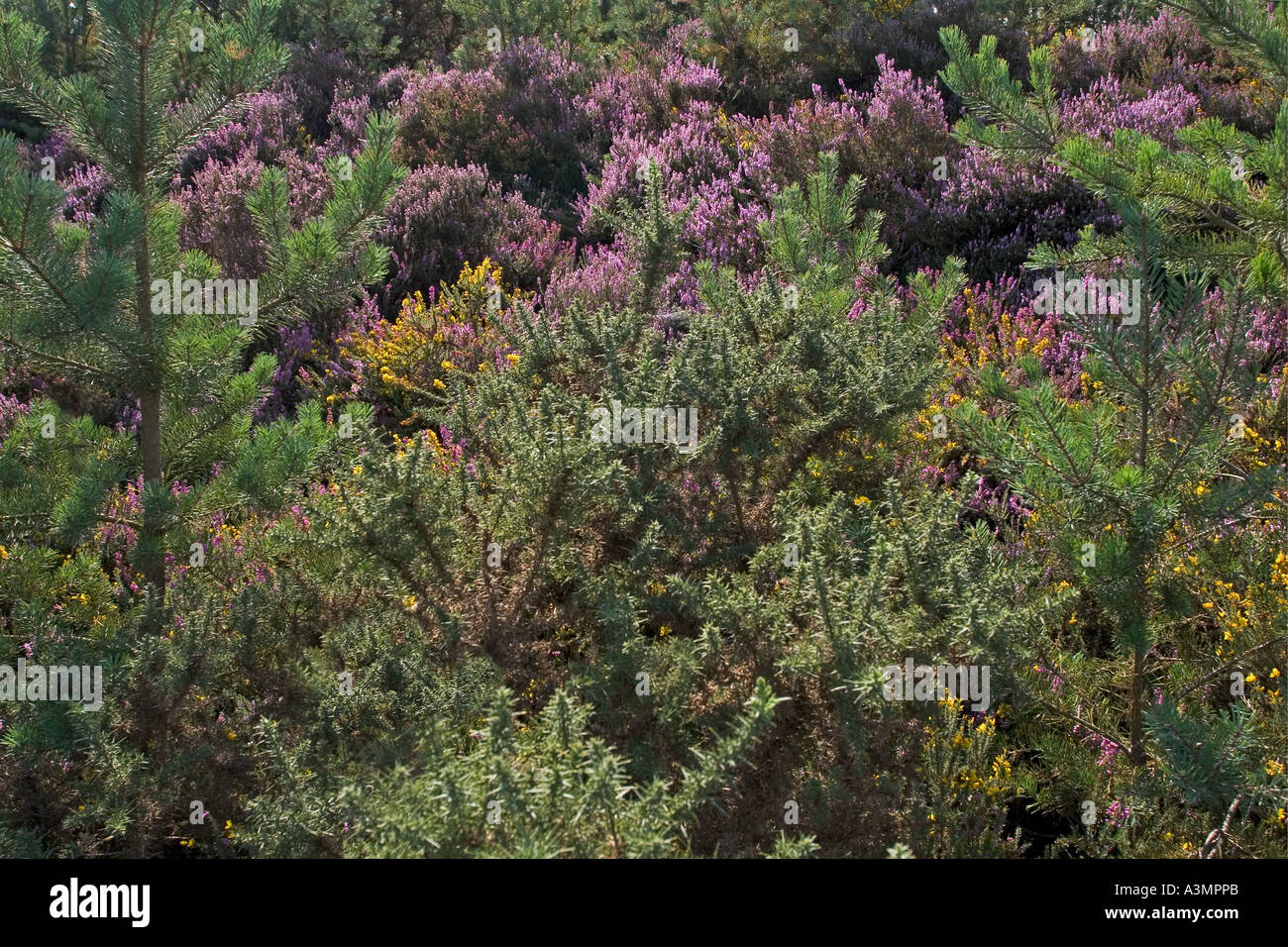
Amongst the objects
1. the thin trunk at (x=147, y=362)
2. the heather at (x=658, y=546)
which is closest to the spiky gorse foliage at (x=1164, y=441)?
the heather at (x=658, y=546)

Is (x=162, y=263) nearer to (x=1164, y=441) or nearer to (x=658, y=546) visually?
(x=658, y=546)

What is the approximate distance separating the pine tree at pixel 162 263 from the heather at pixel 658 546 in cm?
2

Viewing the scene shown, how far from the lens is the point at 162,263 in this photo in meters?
3.70

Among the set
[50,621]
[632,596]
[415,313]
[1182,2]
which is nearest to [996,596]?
[632,596]

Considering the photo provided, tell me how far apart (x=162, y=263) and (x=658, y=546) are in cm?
211

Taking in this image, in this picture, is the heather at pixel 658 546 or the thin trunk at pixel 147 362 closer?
the heather at pixel 658 546

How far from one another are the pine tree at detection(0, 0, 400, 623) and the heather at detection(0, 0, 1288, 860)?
0.6 inches

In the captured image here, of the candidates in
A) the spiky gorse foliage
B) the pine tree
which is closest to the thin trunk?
the pine tree

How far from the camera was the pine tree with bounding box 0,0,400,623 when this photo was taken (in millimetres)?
3406

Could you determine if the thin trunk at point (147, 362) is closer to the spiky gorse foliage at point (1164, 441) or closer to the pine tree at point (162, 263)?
the pine tree at point (162, 263)

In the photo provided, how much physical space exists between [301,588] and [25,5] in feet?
39.7

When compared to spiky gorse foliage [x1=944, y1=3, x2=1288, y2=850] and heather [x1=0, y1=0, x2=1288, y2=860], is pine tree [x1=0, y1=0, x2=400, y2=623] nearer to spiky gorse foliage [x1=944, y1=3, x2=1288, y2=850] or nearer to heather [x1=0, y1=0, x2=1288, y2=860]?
heather [x1=0, y1=0, x2=1288, y2=860]

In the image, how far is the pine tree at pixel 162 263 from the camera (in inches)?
134

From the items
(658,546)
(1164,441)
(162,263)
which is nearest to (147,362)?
(162,263)
